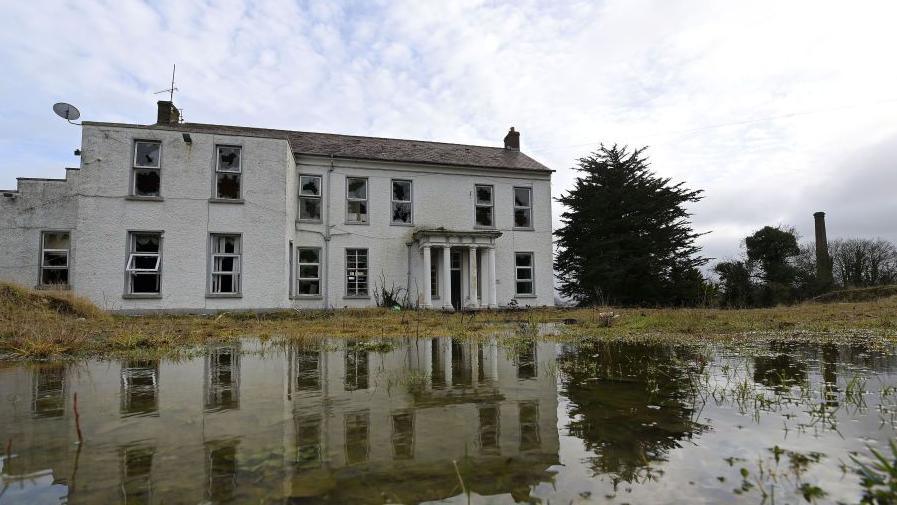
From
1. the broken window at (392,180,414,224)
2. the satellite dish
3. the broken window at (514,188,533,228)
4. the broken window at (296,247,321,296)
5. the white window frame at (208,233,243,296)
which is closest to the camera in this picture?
the satellite dish

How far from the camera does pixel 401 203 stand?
20.6 m

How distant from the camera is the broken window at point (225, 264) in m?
16.0

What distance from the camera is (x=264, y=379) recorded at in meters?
4.40

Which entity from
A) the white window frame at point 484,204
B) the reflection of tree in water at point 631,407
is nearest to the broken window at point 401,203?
the white window frame at point 484,204

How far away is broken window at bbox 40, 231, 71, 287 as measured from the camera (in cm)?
1614

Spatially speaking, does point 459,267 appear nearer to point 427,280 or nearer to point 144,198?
point 427,280

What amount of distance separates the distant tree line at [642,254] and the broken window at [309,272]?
42.6ft

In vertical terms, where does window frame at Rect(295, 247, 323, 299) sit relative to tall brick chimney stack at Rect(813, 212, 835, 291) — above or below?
below

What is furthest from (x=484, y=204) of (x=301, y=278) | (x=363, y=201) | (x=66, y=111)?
(x=66, y=111)

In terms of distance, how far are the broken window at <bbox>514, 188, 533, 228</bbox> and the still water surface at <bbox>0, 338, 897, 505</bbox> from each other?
17.0 meters

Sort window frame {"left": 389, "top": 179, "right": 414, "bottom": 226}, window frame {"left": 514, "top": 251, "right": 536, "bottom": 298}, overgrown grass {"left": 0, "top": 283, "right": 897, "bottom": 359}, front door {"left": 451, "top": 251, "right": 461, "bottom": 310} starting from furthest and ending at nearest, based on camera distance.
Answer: window frame {"left": 514, "top": 251, "right": 536, "bottom": 298}
front door {"left": 451, "top": 251, "right": 461, "bottom": 310}
window frame {"left": 389, "top": 179, "right": 414, "bottom": 226}
overgrown grass {"left": 0, "top": 283, "right": 897, "bottom": 359}

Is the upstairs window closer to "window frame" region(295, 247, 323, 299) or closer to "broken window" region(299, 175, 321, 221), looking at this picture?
"broken window" region(299, 175, 321, 221)

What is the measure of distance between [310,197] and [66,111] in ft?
26.4

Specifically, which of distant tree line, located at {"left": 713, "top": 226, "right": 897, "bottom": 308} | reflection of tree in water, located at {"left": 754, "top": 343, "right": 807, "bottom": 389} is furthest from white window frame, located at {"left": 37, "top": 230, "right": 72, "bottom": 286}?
distant tree line, located at {"left": 713, "top": 226, "right": 897, "bottom": 308}
